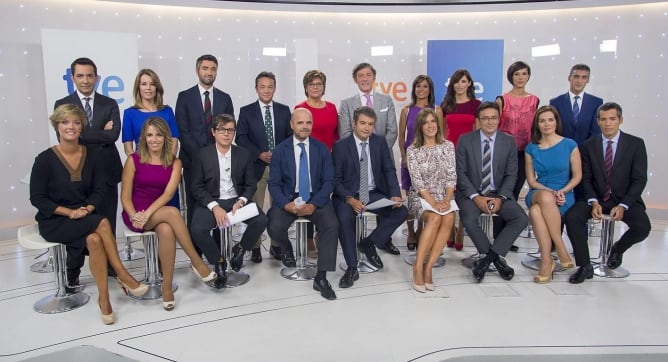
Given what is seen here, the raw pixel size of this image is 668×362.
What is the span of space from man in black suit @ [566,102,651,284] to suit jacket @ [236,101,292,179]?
2654mm

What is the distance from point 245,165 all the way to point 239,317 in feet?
4.27

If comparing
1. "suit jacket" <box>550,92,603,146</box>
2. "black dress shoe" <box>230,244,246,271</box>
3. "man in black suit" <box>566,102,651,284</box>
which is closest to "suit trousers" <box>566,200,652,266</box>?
"man in black suit" <box>566,102,651,284</box>

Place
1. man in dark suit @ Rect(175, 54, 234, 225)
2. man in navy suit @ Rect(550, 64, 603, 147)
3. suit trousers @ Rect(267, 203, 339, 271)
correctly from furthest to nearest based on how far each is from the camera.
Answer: man in navy suit @ Rect(550, 64, 603, 147), man in dark suit @ Rect(175, 54, 234, 225), suit trousers @ Rect(267, 203, 339, 271)

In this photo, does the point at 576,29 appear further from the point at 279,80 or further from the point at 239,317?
the point at 239,317

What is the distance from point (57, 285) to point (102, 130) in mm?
1248

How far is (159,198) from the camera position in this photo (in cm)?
369

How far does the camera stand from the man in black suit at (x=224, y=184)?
3.92 metres

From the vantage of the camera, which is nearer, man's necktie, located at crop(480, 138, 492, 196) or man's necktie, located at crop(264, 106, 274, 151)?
man's necktie, located at crop(480, 138, 492, 196)

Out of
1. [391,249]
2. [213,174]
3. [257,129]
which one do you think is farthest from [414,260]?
[213,174]

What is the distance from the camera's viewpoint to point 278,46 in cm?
673

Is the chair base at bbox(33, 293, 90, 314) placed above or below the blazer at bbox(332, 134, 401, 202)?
below

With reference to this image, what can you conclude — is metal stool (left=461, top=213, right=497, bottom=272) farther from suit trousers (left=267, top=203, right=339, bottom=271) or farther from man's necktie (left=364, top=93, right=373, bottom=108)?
man's necktie (left=364, top=93, right=373, bottom=108)

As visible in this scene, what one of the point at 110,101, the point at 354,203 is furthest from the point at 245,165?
the point at 110,101

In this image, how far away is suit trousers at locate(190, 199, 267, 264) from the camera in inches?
149
